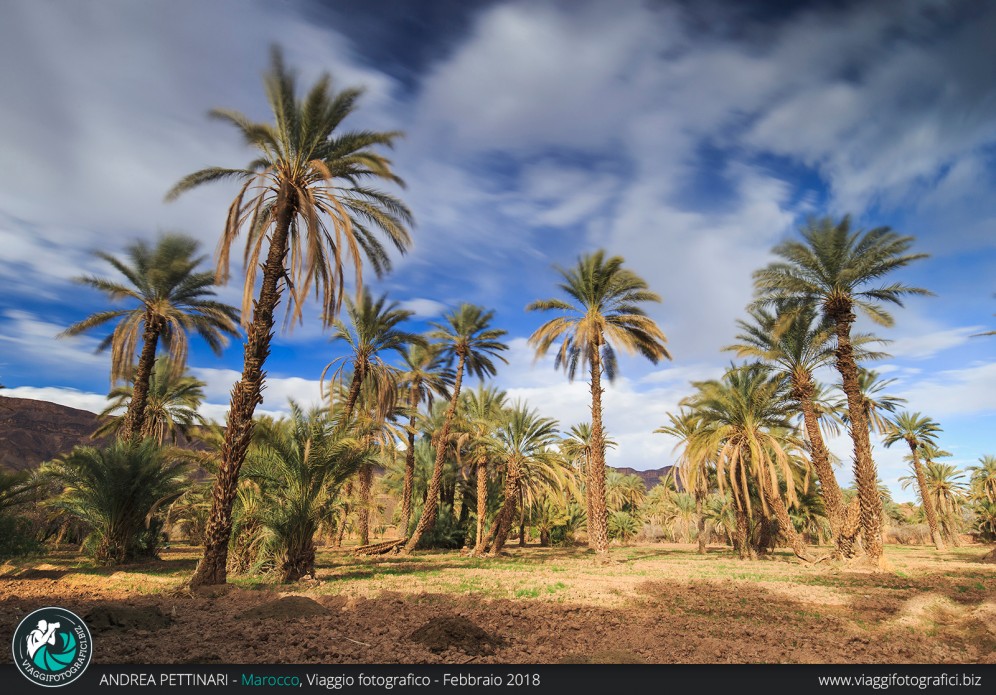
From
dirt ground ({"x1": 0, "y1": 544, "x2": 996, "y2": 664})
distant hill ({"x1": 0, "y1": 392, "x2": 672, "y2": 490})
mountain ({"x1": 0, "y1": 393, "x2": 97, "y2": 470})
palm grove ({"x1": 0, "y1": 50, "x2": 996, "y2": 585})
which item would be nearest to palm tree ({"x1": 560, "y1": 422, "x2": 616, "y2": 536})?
palm grove ({"x1": 0, "y1": 50, "x2": 996, "y2": 585})

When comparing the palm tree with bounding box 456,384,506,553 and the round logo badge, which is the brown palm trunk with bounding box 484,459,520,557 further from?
the round logo badge

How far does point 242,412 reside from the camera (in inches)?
470

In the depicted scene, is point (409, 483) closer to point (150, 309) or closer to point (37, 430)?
point (150, 309)

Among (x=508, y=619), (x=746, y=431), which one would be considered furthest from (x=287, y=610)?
(x=746, y=431)

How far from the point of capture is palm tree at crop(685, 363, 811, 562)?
2261cm

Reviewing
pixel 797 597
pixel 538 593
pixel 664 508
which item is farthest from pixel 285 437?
pixel 664 508

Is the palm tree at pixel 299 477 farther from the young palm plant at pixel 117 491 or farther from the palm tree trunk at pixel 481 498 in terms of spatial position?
the palm tree trunk at pixel 481 498

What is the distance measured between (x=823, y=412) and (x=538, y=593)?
22486 mm

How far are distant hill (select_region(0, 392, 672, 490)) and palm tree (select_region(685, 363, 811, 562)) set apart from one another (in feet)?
174

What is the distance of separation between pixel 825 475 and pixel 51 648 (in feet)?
85.9

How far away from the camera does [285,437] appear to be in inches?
526

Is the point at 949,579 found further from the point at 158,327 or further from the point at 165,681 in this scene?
the point at 158,327

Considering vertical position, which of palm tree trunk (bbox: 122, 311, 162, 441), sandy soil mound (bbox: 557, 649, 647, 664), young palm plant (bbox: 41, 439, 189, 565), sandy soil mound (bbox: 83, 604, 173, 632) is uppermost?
palm tree trunk (bbox: 122, 311, 162, 441)

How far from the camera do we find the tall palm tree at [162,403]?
2608 cm
